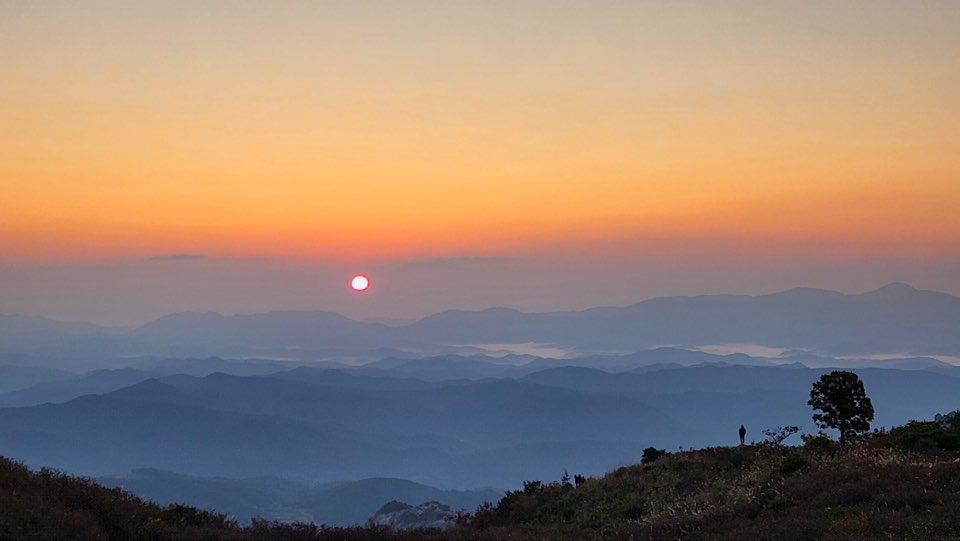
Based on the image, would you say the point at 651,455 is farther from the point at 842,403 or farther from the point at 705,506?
the point at 705,506

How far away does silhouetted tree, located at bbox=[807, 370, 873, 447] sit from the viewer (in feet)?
88.6

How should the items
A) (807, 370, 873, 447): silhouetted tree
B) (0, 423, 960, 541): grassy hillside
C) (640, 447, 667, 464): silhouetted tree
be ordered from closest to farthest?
(0, 423, 960, 541): grassy hillside
(807, 370, 873, 447): silhouetted tree
(640, 447, 667, 464): silhouetted tree

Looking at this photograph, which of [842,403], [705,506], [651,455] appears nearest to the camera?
[705,506]

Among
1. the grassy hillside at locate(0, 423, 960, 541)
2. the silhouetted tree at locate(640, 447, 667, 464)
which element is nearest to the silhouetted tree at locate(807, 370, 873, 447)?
the grassy hillside at locate(0, 423, 960, 541)

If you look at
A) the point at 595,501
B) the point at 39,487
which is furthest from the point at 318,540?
the point at 595,501

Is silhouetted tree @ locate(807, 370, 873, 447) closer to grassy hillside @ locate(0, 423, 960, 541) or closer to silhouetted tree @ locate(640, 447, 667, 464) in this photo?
grassy hillside @ locate(0, 423, 960, 541)

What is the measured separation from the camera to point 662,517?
19406 millimetres

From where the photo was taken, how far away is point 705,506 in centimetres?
2006

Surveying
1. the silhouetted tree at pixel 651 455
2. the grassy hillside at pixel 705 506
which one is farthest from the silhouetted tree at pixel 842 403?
the silhouetted tree at pixel 651 455

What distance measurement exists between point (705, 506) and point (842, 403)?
10.1 m

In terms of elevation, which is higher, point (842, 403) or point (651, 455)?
point (842, 403)

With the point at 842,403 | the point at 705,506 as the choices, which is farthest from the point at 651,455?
the point at 705,506

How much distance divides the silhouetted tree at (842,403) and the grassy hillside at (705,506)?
32.6 inches

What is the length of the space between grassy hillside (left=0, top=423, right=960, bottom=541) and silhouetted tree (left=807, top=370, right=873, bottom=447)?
827mm
